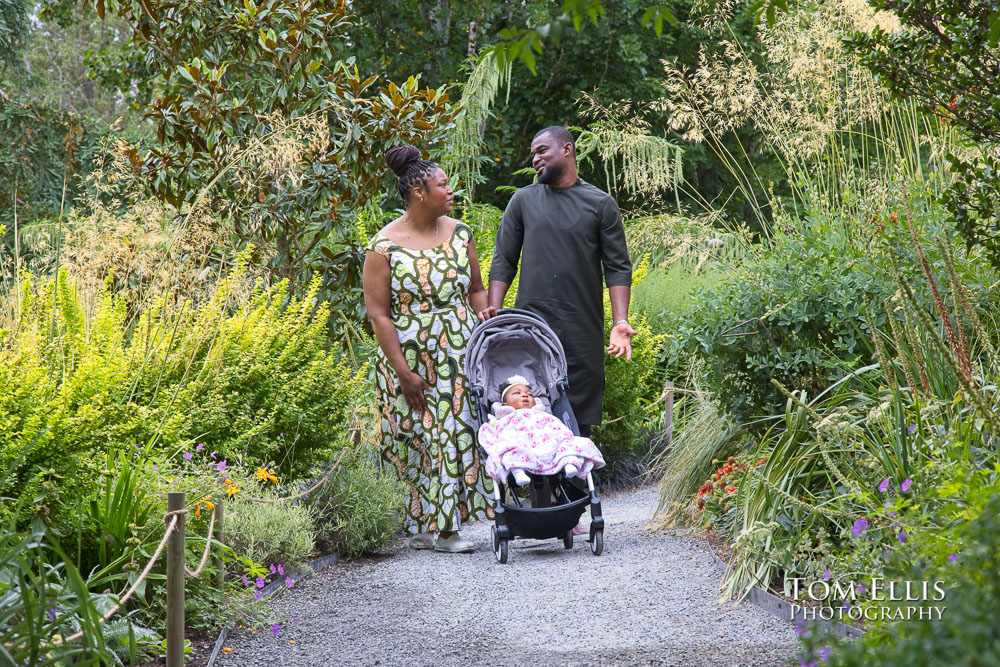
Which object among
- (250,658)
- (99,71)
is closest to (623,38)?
(99,71)

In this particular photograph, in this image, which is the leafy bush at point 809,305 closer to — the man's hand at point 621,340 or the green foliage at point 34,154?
the man's hand at point 621,340

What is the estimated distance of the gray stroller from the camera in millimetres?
4836

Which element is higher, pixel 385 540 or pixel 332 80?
pixel 332 80

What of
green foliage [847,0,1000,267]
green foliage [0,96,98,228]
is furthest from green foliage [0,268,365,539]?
green foliage [0,96,98,228]

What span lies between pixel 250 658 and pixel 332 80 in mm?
4958

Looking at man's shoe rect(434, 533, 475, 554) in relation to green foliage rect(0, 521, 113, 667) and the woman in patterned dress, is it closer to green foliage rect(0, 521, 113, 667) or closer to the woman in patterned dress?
the woman in patterned dress

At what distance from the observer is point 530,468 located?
188 inches

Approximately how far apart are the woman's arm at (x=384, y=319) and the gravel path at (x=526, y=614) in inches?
36.8

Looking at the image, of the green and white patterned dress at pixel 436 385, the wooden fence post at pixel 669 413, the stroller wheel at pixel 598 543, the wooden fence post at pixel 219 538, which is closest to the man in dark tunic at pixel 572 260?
the green and white patterned dress at pixel 436 385

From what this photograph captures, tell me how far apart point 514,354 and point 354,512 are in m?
1.22

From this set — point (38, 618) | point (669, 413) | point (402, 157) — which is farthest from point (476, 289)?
point (38, 618)

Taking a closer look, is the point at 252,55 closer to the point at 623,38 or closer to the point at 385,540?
the point at 385,540

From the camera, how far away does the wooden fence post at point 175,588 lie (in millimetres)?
2904

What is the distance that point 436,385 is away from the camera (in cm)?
537
